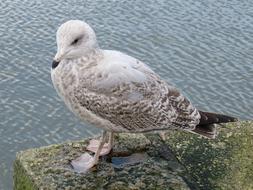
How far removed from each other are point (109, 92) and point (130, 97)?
0.67 feet

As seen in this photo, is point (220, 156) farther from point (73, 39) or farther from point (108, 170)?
point (73, 39)

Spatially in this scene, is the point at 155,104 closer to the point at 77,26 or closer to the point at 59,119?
the point at 77,26

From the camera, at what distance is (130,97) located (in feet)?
15.8

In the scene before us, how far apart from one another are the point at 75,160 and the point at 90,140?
1.66 feet

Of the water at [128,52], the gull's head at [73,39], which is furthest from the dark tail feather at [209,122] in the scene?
the water at [128,52]

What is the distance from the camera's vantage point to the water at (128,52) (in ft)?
46.5

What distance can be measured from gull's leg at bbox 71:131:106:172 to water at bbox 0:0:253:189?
825 cm

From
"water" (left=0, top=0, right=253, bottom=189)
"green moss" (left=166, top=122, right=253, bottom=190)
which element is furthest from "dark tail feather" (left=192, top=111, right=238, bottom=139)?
"water" (left=0, top=0, right=253, bottom=189)

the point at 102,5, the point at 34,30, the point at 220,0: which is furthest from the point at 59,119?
the point at 220,0

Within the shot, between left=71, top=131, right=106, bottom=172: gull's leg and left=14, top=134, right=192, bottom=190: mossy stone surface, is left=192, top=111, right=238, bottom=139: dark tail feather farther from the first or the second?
left=71, top=131, right=106, bottom=172: gull's leg

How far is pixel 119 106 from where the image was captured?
484cm

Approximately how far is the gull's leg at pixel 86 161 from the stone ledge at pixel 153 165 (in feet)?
0.19

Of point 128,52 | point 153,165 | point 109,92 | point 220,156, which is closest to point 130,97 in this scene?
point 109,92

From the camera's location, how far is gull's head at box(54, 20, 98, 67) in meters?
4.58
